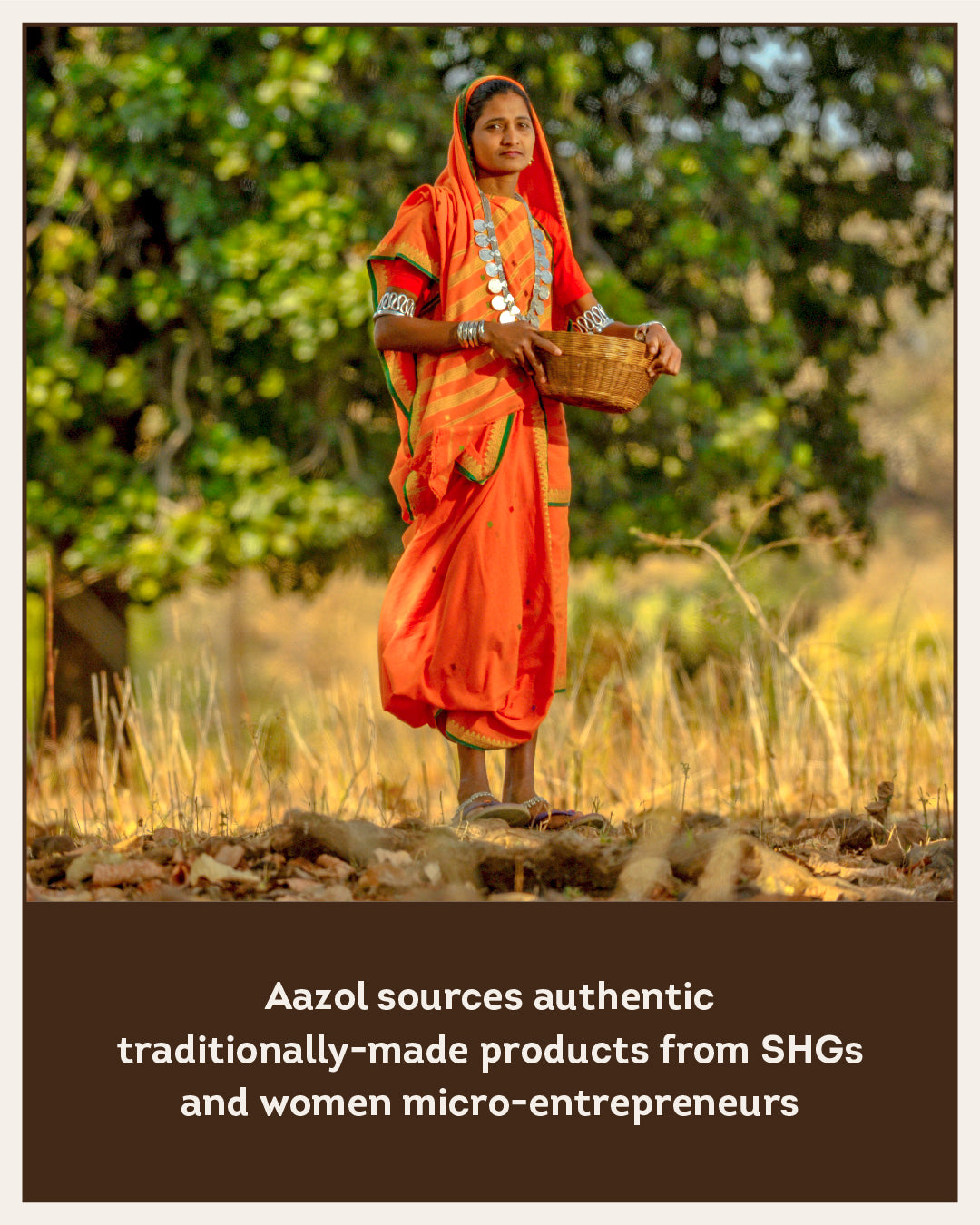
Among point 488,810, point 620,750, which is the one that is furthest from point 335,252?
point 488,810

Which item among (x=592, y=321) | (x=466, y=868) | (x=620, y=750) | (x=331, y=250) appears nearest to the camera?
(x=466, y=868)

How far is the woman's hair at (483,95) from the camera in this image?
3650mm

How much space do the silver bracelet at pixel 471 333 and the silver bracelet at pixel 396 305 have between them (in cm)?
16

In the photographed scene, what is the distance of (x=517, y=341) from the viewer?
3.45 meters

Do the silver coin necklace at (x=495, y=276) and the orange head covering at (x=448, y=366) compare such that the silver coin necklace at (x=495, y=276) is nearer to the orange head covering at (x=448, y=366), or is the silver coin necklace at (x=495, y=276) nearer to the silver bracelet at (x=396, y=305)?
the orange head covering at (x=448, y=366)

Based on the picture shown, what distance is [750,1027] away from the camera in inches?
111

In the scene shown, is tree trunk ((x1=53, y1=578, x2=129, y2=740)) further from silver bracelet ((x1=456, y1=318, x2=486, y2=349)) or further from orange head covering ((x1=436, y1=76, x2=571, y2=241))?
silver bracelet ((x1=456, y1=318, x2=486, y2=349))

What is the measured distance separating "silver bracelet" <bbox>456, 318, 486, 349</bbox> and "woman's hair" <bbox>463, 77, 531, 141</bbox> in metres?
0.59

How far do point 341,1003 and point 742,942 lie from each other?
0.84m

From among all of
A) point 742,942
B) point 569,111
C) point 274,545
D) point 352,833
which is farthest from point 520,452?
point 569,111

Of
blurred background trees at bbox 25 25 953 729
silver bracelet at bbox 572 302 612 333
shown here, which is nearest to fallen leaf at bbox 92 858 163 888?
silver bracelet at bbox 572 302 612 333

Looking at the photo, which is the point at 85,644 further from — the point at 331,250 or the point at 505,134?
the point at 505,134

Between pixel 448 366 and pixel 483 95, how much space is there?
0.74 m

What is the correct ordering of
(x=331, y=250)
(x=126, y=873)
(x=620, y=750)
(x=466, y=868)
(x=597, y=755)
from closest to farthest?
(x=466, y=868)
(x=126, y=873)
(x=597, y=755)
(x=620, y=750)
(x=331, y=250)
